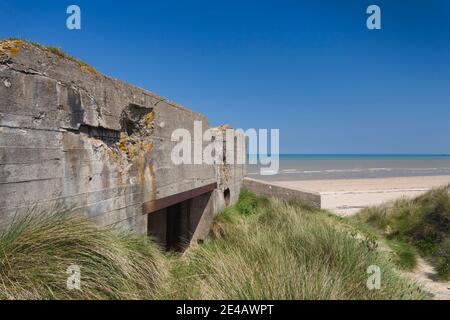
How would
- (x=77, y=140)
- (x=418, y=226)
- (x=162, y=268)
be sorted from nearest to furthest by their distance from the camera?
1. (x=77, y=140)
2. (x=162, y=268)
3. (x=418, y=226)

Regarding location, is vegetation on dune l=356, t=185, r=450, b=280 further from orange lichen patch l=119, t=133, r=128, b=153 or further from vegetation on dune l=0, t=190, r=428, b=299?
orange lichen patch l=119, t=133, r=128, b=153

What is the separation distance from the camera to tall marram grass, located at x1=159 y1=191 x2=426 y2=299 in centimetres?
289

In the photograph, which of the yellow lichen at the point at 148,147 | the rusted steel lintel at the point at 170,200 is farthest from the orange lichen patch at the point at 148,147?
the rusted steel lintel at the point at 170,200

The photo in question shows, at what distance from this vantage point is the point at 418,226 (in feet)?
27.4

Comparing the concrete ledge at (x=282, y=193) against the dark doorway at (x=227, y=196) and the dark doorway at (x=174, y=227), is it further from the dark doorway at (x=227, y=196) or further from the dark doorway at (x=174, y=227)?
the dark doorway at (x=174, y=227)

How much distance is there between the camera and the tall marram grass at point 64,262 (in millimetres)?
2443

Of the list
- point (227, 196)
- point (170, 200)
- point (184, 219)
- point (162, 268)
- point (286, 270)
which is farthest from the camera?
point (227, 196)

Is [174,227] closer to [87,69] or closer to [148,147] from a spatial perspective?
[148,147]

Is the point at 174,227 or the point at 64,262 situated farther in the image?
the point at 174,227

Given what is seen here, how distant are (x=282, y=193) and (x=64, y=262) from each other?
28.2ft

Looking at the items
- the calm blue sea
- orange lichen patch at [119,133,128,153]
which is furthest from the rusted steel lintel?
the calm blue sea

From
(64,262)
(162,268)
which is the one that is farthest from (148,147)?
(64,262)
